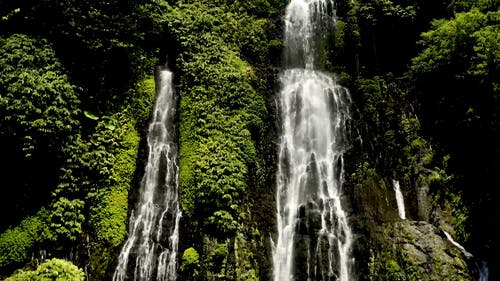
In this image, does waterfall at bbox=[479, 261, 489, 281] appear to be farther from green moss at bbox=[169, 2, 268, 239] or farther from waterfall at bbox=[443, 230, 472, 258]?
green moss at bbox=[169, 2, 268, 239]

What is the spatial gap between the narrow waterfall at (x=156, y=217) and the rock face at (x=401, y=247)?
5768 mm

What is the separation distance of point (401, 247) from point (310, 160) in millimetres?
4154

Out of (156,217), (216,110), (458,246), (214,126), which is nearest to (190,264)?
(156,217)

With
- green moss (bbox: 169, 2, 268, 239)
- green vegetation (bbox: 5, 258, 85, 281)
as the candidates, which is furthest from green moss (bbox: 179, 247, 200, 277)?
green vegetation (bbox: 5, 258, 85, 281)

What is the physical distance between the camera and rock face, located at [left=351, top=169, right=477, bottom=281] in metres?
11.7

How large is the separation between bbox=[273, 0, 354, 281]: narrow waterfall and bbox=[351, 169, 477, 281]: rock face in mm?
512

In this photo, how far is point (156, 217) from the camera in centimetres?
1270

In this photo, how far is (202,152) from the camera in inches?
542

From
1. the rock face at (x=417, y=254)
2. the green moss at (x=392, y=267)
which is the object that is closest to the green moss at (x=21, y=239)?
the green moss at (x=392, y=267)

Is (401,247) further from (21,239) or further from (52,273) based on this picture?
(21,239)

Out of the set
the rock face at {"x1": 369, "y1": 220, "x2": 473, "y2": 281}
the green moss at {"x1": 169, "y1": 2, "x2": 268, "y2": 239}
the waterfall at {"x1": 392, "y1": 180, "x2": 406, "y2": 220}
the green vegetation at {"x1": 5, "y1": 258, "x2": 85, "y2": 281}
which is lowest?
the green vegetation at {"x1": 5, "y1": 258, "x2": 85, "y2": 281}

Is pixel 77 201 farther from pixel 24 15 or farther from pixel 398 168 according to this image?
pixel 398 168

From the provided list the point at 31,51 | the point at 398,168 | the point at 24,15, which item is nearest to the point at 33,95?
the point at 31,51

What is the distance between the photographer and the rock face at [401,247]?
1168 cm
